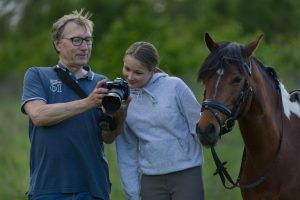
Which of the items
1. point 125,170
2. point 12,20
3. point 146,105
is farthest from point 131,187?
point 12,20

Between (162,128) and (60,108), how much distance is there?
2.71 feet

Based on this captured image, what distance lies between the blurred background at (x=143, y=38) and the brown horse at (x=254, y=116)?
0.34 m

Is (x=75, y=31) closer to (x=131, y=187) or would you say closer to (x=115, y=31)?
(x=131, y=187)

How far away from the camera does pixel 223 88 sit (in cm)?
543

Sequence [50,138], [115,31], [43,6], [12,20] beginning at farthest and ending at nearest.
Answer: [12,20] → [43,6] → [115,31] → [50,138]

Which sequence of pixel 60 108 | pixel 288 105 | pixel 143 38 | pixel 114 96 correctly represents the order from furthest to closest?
1. pixel 143 38
2. pixel 288 105
3. pixel 60 108
4. pixel 114 96

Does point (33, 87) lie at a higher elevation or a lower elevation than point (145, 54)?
lower

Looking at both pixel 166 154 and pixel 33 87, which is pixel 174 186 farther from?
pixel 33 87

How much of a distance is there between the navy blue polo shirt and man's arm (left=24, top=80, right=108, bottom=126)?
3.6 inches

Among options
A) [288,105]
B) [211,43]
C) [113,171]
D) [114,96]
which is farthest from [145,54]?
[113,171]

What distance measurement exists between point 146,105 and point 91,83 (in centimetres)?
44

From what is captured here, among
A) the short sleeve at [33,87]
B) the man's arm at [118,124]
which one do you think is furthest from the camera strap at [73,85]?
the man's arm at [118,124]

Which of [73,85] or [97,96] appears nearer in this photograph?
[97,96]

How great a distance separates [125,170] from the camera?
Result: 19.4 feet
